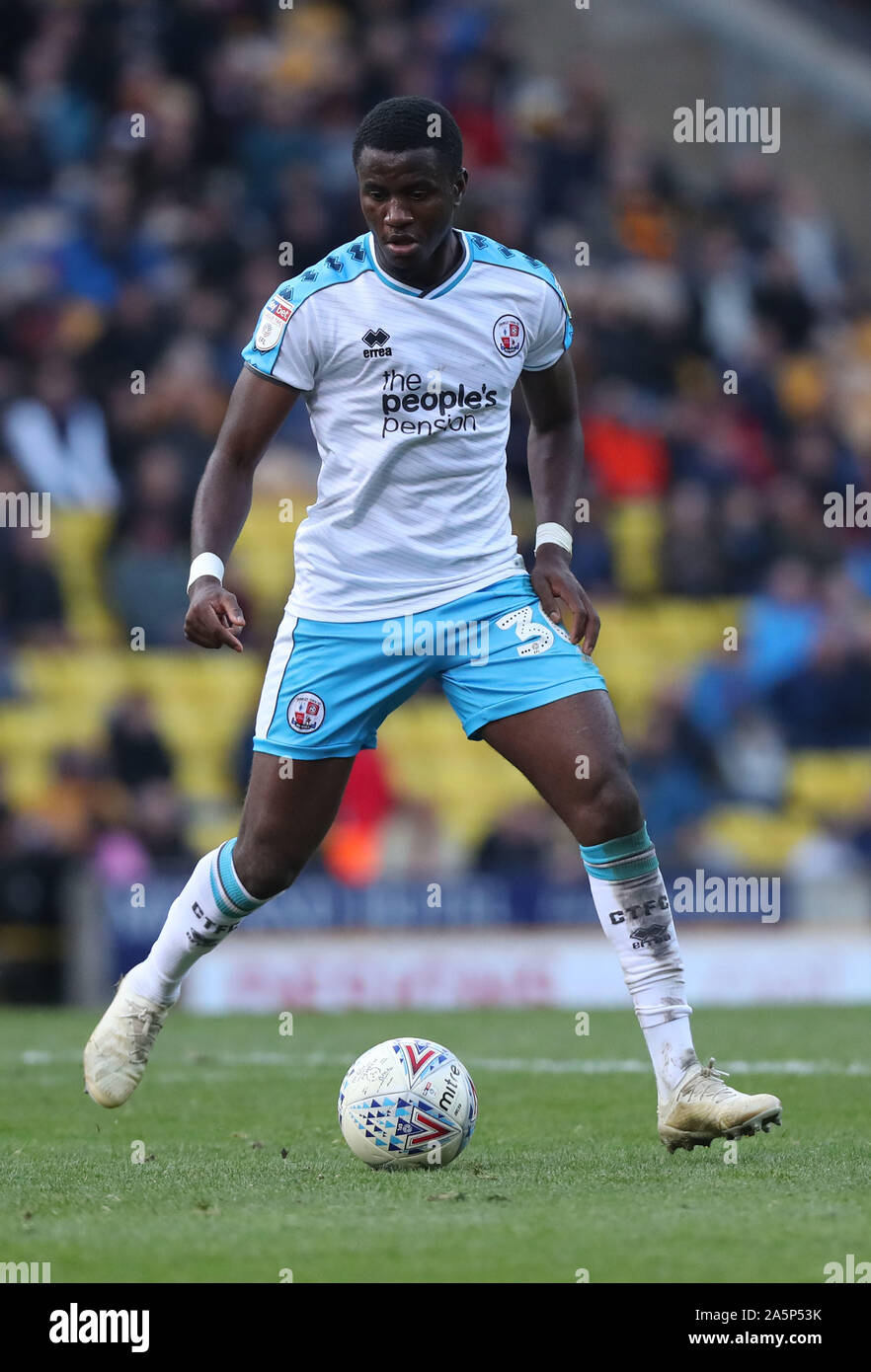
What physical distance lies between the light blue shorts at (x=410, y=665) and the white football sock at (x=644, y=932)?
0.47 m

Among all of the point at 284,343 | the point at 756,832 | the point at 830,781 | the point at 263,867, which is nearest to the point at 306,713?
the point at 263,867

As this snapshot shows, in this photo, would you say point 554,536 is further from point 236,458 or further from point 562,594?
point 236,458

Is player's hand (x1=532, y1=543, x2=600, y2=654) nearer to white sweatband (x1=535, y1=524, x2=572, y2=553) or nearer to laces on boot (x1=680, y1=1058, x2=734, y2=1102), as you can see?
white sweatband (x1=535, y1=524, x2=572, y2=553)

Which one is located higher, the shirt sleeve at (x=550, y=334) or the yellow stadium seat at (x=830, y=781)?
the shirt sleeve at (x=550, y=334)

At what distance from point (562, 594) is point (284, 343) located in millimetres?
1026

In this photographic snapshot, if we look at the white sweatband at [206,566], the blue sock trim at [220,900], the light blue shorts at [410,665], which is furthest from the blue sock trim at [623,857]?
the white sweatband at [206,566]

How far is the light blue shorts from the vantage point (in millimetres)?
5797

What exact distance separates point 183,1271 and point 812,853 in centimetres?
1086

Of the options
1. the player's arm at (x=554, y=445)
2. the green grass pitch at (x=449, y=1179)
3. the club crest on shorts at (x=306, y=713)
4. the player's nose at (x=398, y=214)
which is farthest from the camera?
the player's arm at (x=554, y=445)

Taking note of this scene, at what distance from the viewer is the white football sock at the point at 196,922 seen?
6.01 metres

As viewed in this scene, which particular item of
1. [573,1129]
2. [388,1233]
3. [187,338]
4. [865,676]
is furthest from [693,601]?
[388,1233]

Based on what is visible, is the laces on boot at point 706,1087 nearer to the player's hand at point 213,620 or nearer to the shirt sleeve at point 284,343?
the player's hand at point 213,620

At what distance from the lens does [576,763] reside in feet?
18.3

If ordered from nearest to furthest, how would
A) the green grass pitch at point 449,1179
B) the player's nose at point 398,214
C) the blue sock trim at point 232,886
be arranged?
the green grass pitch at point 449,1179
the player's nose at point 398,214
the blue sock trim at point 232,886
